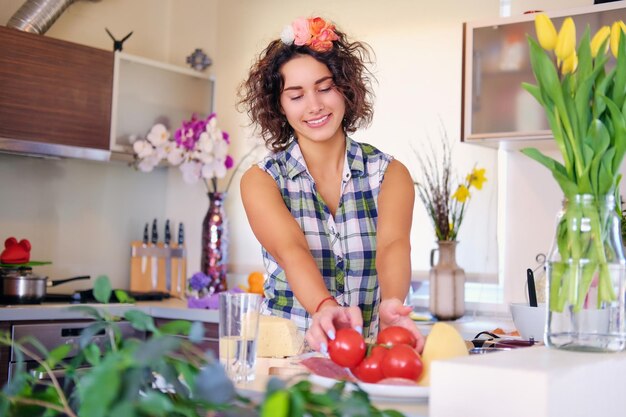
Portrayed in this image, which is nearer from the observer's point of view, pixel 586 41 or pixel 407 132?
pixel 586 41

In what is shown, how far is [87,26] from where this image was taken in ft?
13.9

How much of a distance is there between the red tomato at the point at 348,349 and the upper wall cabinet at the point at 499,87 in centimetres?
233

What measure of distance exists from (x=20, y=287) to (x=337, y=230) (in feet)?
5.93

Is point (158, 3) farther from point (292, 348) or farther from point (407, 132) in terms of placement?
point (292, 348)

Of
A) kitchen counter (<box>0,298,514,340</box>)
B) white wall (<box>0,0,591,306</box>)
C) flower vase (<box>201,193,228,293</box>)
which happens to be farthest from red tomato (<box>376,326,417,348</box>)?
flower vase (<box>201,193,228,293</box>)

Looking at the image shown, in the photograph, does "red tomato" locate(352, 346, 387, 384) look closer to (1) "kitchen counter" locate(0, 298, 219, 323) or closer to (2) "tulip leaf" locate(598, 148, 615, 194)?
(2) "tulip leaf" locate(598, 148, 615, 194)

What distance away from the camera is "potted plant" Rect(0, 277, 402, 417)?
59 centimetres

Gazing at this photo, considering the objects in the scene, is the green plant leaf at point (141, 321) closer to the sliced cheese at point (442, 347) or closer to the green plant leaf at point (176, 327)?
the green plant leaf at point (176, 327)

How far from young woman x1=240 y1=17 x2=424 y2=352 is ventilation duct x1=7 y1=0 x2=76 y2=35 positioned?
1856mm

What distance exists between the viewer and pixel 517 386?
917 mm

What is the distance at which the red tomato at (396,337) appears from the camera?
1.24 m

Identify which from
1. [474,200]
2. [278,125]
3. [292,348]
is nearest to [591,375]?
[292,348]

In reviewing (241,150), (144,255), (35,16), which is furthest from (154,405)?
(241,150)

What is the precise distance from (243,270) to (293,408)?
3.91 metres
